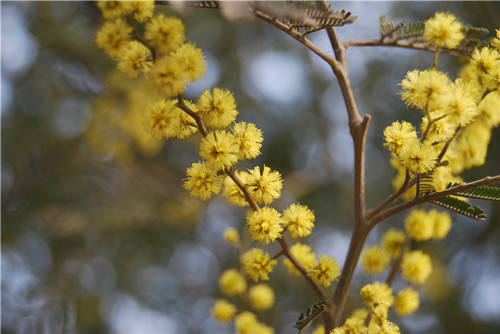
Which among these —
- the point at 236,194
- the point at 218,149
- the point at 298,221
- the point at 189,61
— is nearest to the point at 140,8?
the point at 189,61

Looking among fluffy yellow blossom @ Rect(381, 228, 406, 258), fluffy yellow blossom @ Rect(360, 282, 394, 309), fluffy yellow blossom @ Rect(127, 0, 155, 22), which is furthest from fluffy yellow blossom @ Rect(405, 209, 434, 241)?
fluffy yellow blossom @ Rect(127, 0, 155, 22)

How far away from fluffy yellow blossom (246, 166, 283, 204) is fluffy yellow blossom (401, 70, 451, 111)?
0.33 m

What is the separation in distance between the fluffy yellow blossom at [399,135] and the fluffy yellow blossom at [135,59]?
0.53 metres

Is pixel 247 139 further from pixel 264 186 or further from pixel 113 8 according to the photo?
pixel 113 8

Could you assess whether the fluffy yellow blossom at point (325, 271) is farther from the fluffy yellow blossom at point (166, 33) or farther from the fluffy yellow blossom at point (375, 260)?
the fluffy yellow blossom at point (166, 33)

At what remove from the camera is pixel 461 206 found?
0.97m

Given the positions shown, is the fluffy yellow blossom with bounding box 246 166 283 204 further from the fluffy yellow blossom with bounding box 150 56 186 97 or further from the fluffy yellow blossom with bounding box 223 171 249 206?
the fluffy yellow blossom with bounding box 150 56 186 97

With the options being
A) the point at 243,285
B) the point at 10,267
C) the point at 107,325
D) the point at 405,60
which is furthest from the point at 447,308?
the point at 10,267

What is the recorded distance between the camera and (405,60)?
10.6ft

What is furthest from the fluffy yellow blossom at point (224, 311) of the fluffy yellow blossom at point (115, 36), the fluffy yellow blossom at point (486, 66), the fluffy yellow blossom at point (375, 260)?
the fluffy yellow blossom at point (486, 66)

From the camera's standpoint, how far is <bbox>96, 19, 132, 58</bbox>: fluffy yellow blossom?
3.04 ft

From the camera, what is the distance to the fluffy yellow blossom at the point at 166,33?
0.84m

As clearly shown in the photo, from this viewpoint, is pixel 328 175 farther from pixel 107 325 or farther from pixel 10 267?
pixel 10 267

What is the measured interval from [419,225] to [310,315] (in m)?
0.50
